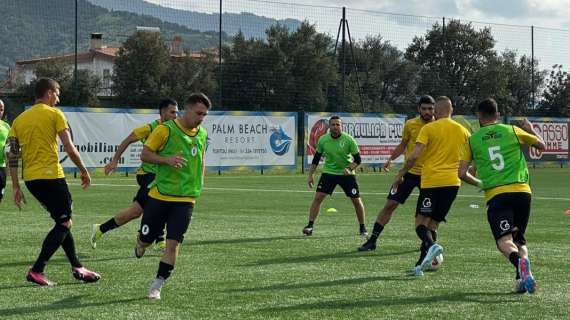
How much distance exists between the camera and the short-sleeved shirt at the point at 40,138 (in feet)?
27.9

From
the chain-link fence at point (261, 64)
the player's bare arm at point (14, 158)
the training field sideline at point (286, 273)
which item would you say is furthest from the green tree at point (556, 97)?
the player's bare arm at point (14, 158)

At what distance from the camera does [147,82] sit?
4103 cm

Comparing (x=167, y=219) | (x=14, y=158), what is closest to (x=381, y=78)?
(x=14, y=158)

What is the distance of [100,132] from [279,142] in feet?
23.6

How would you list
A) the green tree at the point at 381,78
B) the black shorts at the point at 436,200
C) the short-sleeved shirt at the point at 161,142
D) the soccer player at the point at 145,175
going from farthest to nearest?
1. the green tree at the point at 381,78
2. the soccer player at the point at 145,175
3. the black shorts at the point at 436,200
4. the short-sleeved shirt at the point at 161,142

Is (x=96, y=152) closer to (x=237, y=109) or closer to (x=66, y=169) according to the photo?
(x=66, y=169)

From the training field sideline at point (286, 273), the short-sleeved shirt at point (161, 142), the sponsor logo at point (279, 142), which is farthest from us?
the sponsor logo at point (279, 142)

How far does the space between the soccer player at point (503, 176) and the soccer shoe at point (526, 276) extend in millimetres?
204

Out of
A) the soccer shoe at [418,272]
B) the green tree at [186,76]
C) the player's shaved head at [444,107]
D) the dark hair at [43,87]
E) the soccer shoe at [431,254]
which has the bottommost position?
the soccer shoe at [418,272]

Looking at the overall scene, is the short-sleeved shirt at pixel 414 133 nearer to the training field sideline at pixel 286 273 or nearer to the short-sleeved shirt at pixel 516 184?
the training field sideline at pixel 286 273

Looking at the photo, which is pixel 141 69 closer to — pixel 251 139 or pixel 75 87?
pixel 75 87

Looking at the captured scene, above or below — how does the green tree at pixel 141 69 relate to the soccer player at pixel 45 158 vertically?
above

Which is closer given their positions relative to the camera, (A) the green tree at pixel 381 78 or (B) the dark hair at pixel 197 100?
(B) the dark hair at pixel 197 100

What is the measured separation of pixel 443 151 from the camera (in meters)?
9.86
